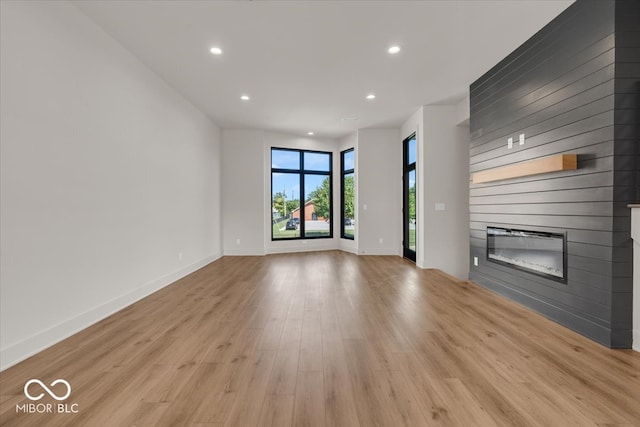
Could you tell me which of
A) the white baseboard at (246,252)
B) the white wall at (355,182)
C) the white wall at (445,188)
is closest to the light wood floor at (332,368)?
the white wall at (445,188)

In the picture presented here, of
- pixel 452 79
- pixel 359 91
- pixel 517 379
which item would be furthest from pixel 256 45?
pixel 517 379

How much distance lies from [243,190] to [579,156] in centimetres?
609

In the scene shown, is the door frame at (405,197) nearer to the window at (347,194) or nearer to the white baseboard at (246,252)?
the window at (347,194)

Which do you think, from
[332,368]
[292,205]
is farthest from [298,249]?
[332,368]

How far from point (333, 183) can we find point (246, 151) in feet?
8.18

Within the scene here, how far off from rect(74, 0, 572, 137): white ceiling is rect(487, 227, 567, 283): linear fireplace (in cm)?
217

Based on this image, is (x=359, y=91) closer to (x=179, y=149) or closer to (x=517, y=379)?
(x=179, y=149)

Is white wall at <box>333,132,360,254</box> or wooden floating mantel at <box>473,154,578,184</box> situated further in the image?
white wall at <box>333,132,360,254</box>

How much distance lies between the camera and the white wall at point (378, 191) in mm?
7180

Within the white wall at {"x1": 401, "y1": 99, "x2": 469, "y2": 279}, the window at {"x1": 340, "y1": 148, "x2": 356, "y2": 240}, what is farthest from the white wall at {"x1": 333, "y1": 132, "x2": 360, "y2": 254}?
the white wall at {"x1": 401, "y1": 99, "x2": 469, "y2": 279}

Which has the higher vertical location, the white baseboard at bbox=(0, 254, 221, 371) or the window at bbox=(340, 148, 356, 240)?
the window at bbox=(340, 148, 356, 240)

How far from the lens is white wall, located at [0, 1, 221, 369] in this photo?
2131mm

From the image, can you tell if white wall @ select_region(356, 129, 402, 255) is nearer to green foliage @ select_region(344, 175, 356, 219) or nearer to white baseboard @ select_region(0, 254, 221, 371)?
green foliage @ select_region(344, 175, 356, 219)

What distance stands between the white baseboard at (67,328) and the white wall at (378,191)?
4608mm
